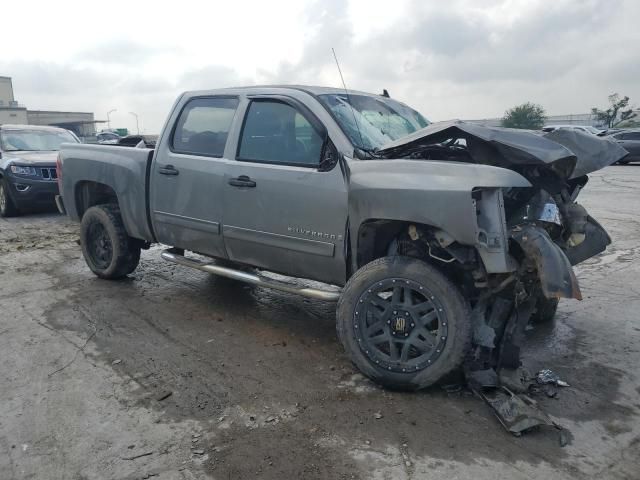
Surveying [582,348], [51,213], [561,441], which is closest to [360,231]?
[561,441]

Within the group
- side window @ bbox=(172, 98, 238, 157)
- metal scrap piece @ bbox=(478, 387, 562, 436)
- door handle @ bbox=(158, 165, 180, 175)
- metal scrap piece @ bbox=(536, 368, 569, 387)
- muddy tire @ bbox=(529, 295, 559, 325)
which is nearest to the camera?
metal scrap piece @ bbox=(478, 387, 562, 436)

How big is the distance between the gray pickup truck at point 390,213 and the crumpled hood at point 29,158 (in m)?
6.23

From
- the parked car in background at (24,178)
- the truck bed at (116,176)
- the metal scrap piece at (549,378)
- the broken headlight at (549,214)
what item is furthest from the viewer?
the parked car in background at (24,178)

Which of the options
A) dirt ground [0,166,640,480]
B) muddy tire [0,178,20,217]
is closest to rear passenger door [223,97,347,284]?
dirt ground [0,166,640,480]

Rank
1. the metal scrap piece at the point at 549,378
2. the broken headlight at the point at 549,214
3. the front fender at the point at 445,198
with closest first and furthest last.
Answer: the front fender at the point at 445,198
the broken headlight at the point at 549,214
the metal scrap piece at the point at 549,378

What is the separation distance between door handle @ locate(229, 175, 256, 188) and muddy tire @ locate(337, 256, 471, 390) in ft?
3.93

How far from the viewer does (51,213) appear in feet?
35.8

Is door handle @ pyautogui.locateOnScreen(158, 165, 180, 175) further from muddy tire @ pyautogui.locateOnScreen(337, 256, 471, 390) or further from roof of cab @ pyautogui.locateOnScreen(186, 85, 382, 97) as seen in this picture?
muddy tire @ pyautogui.locateOnScreen(337, 256, 471, 390)

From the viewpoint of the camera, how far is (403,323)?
3398 mm

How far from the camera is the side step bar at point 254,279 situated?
12.8ft

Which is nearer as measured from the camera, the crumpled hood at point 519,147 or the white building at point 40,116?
the crumpled hood at point 519,147

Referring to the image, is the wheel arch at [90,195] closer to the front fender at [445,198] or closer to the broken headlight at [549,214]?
the front fender at [445,198]

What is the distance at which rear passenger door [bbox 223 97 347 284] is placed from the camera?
150 inches

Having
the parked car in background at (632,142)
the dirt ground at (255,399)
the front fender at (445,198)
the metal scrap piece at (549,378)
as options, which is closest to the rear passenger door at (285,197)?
the front fender at (445,198)
